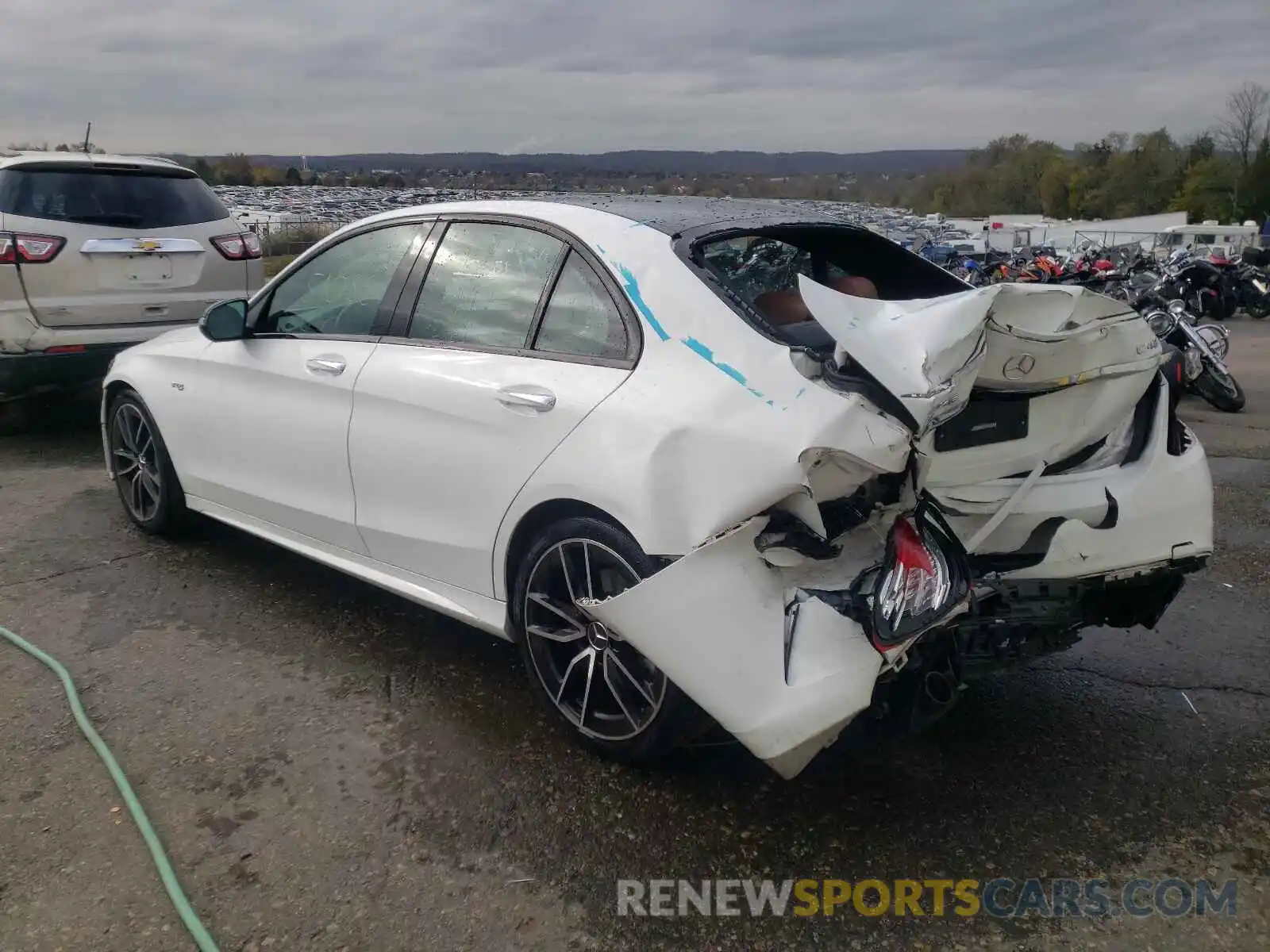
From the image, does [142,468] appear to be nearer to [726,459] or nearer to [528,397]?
[528,397]

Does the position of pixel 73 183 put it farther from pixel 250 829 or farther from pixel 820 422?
pixel 820 422

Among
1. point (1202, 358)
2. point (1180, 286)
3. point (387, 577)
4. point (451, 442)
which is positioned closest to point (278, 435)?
point (387, 577)

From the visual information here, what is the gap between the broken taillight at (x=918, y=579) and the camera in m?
2.37

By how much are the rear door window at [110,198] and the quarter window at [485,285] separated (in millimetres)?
4215

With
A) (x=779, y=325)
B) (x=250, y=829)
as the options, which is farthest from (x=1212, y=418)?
(x=250, y=829)

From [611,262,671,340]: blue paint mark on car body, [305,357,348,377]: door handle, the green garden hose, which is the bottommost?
the green garden hose

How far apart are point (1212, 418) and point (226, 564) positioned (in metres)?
7.88

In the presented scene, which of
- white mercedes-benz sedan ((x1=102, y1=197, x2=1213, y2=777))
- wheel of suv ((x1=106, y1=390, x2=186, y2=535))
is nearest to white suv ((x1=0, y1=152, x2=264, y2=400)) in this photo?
wheel of suv ((x1=106, y1=390, x2=186, y2=535))

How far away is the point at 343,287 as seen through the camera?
4012 mm

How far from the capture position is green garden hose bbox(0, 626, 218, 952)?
92.9 inches

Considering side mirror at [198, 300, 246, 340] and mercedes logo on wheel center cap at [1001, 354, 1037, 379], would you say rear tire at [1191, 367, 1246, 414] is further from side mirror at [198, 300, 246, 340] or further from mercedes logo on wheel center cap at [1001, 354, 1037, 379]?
side mirror at [198, 300, 246, 340]

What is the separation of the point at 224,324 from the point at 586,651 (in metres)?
2.30

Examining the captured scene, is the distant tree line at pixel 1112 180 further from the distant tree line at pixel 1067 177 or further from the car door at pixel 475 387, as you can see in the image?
the car door at pixel 475 387

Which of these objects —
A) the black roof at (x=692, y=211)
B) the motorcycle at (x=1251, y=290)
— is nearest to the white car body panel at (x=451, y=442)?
the black roof at (x=692, y=211)
